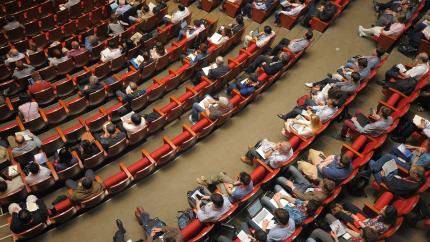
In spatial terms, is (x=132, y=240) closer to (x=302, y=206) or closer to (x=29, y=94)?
(x=302, y=206)

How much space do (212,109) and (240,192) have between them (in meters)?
1.27

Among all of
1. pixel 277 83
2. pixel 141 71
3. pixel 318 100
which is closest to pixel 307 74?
pixel 277 83

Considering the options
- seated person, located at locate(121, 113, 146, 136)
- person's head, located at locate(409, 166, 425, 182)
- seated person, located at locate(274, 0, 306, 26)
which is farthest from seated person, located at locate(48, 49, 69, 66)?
person's head, located at locate(409, 166, 425, 182)

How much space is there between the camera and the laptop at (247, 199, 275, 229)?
3809 mm

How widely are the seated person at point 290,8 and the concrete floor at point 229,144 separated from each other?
0.25m

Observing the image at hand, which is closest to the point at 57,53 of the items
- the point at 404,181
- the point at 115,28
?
the point at 115,28

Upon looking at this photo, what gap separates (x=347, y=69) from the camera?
526 cm

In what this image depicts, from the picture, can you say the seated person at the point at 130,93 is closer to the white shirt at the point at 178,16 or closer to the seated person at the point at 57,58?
the seated person at the point at 57,58

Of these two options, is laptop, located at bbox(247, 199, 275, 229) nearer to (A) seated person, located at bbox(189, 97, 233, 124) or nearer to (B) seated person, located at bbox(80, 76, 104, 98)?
(A) seated person, located at bbox(189, 97, 233, 124)

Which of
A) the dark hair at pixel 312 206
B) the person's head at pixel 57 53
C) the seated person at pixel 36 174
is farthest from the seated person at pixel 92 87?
the dark hair at pixel 312 206

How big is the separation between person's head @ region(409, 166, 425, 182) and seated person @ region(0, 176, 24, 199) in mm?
4014

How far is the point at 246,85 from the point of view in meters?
5.04

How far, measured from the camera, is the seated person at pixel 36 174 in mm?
3873

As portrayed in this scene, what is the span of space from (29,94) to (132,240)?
2.40 m
